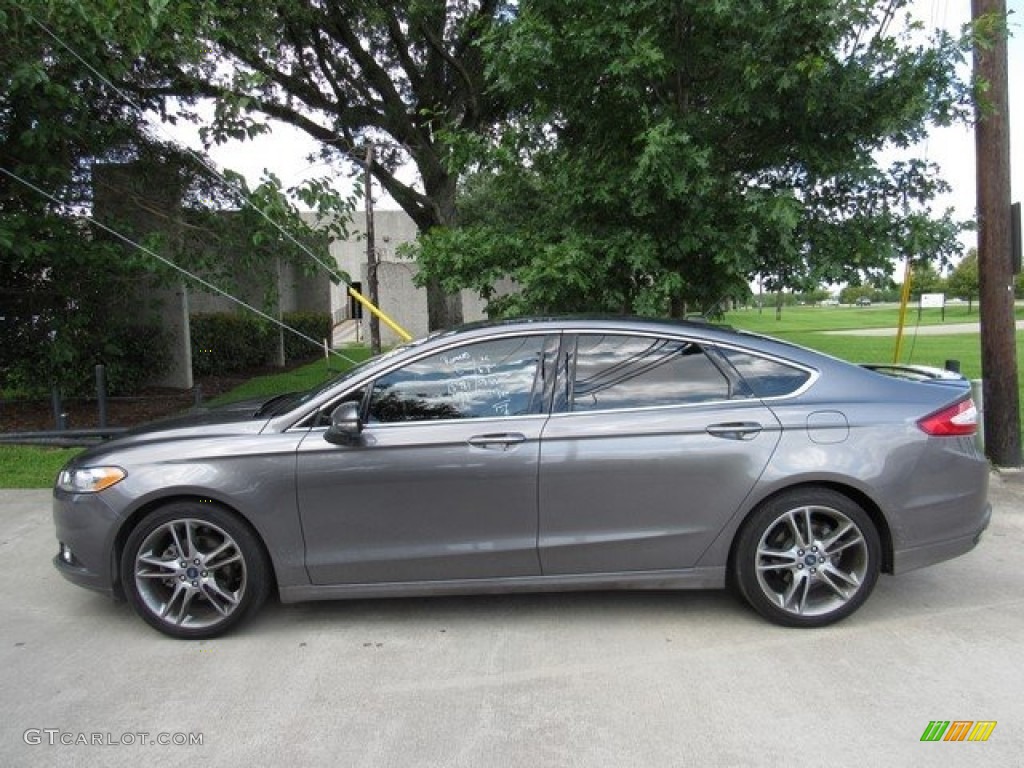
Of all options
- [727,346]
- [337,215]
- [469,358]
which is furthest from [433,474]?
[337,215]

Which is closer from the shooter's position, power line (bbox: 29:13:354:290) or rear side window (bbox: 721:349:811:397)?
rear side window (bbox: 721:349:811:397)

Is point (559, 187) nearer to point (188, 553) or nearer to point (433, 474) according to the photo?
point (433, 474)

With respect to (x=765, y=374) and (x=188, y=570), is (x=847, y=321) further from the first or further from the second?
(x=188, y=570)

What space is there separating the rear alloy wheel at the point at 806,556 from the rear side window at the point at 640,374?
26.5 inches

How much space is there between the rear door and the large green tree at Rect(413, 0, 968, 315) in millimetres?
2335

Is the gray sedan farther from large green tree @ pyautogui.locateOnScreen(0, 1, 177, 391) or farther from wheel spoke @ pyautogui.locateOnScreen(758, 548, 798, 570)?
large green tree @ pyautogui.locateOnScreen(0, 1, 177, 391)

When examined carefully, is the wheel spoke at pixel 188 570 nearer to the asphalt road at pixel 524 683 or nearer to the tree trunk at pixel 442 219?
the asphalt road at pixel 524 683

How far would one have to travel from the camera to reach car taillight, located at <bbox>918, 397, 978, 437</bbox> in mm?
3916

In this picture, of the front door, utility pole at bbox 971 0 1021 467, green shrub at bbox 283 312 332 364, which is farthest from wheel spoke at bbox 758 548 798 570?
green shrub at bbox 283 312 332 364

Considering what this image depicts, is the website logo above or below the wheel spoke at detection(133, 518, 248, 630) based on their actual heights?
below

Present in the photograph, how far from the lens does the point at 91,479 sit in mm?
3898

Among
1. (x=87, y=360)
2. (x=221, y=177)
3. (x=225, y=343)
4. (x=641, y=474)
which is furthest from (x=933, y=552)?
(x=225, y=343)

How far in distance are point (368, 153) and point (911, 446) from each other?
6.09 meters

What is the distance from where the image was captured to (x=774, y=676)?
3482mm
